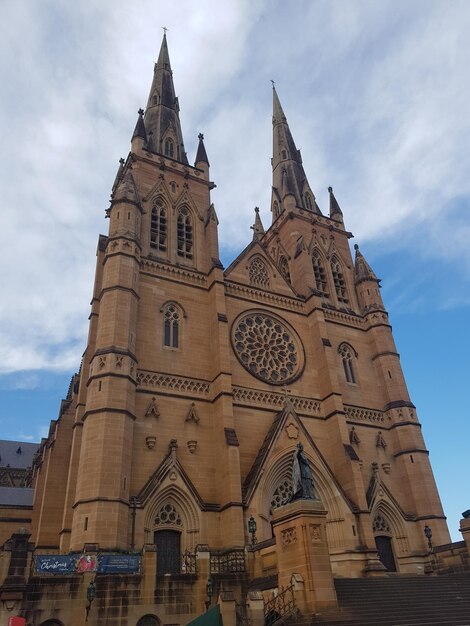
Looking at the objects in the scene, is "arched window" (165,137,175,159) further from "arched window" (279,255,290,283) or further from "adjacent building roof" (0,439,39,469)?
"adjacent building roof" (0,439,39,469)

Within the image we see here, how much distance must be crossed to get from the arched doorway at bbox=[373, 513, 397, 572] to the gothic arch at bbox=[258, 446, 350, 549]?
3099mm

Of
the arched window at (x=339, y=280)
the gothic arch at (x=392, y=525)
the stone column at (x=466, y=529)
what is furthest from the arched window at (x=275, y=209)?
the stone column at (x=466, y=529)

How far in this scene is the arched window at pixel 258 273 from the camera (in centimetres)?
2956

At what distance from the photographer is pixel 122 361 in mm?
20953

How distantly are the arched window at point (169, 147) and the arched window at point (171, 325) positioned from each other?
13593 mm

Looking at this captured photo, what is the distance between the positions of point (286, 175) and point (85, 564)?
3263 centimetres

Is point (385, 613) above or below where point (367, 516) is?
below

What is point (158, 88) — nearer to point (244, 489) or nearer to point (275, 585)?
point (244, 489)

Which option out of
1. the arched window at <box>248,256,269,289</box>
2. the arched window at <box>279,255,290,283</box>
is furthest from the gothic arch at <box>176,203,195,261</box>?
the arched window at <box>279,255,290,283</box>

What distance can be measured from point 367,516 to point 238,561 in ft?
24.5

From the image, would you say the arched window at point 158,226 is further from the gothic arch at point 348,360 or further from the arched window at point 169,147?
the gothic arch at point 348,360

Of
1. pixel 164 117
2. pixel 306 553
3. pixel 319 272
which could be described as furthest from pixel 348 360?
pixel 164 117

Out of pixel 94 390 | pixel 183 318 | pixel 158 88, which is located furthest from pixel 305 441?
pixel 158 88

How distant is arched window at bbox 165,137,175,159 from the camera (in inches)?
1330
